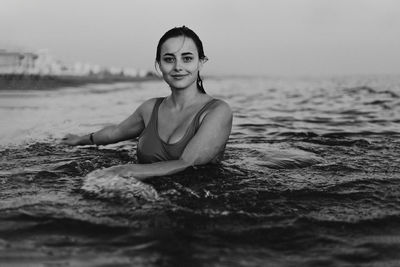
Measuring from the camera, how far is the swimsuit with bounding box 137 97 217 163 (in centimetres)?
431

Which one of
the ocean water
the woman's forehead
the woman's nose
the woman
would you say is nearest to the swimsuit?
the woman

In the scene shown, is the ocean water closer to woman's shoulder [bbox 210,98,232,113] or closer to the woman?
the woman

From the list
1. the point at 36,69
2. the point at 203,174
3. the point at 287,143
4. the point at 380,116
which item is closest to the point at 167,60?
the point at 203,174

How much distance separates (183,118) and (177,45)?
664 mm

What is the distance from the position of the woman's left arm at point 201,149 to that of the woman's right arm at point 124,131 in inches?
30.8

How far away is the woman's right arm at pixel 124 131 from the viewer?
4841 millimetres

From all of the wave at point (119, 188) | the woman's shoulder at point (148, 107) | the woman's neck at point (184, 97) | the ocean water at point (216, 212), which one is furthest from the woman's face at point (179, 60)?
the wave at point (119, 188)

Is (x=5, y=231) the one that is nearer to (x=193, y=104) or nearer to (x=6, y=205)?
(x=6, y=205)

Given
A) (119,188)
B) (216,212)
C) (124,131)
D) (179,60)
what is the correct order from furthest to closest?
(124,131)
(179,60)
(119,188)
(216,212)

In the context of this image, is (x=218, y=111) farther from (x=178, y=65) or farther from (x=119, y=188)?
(x=119, y=188)

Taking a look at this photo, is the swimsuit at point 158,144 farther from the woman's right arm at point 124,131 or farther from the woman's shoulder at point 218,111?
the woman's right arm at point 124,131

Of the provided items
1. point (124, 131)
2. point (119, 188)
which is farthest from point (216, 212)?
point (124, 131)

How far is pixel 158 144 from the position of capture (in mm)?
4391

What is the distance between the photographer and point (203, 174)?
4320 millimetres
